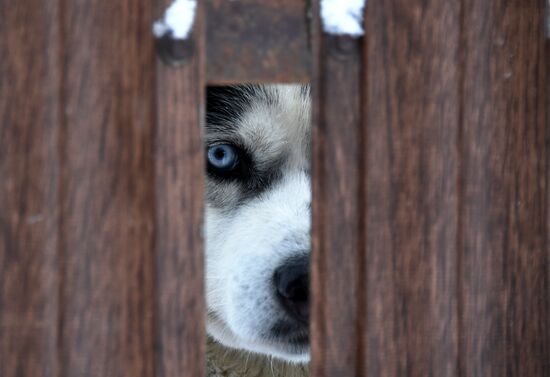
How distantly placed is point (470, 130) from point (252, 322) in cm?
85

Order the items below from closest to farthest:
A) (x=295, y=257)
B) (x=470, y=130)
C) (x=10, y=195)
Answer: (x=10, y=195) → (x=470, y=130) → (x=295, y=257)

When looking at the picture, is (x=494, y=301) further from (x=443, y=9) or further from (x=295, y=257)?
(x=295, y=257)

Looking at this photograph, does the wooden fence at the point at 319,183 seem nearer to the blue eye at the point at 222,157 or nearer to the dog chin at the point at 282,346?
the dog chin at the point at 282,346

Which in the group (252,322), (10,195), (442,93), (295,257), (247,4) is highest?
(247,4)

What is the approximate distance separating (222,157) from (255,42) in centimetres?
114

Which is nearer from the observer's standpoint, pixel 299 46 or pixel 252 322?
pixel 299 46

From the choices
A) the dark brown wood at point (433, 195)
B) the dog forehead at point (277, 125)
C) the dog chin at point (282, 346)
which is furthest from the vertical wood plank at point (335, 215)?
the dog forehead at point (277, 125)

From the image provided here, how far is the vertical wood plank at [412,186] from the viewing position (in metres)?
0.95

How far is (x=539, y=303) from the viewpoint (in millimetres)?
1017

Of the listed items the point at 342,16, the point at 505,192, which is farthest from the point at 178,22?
the point at 505,192

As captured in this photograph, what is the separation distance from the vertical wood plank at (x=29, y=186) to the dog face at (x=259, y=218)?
2.61 ft

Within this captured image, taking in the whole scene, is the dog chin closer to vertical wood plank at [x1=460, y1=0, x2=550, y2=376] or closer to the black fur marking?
the black fur marking

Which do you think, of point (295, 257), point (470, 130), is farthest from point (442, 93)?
point (295, 257)

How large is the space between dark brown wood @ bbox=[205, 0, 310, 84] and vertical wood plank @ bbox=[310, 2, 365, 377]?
0.03 metres
